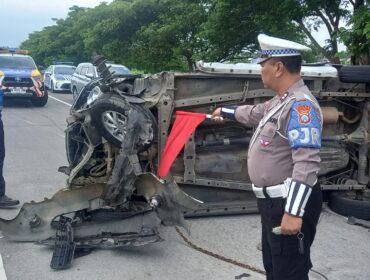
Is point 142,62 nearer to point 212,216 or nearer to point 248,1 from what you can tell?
point 248,1

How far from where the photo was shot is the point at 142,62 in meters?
24.0

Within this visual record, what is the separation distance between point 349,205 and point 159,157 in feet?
7.45

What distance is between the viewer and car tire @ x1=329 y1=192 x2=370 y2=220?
5.71 m

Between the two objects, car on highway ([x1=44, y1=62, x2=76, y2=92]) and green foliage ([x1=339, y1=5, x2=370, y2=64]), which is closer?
green foliage ([x1=339, y1=5, x2=370, y2=64])

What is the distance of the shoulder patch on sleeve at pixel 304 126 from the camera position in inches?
106

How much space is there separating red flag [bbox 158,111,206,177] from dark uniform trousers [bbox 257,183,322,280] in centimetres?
232

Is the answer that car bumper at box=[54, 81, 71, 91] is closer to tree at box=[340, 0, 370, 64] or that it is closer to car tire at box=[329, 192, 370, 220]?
tree at box=[340, 0, 370, 64]

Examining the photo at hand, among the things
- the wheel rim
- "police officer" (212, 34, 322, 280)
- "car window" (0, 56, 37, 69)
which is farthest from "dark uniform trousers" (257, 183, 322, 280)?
"car window" (0, 56, 37, 69)

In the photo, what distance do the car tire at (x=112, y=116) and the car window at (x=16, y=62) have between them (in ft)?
45.2

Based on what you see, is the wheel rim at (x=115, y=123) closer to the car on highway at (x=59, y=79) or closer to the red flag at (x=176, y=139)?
the red flag at (x=176, y=139)

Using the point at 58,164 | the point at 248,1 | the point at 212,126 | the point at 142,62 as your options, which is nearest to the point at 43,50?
the point at 142,62

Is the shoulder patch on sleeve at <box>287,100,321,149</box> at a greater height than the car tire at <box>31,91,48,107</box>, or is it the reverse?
the shoulder patch on sleeve at <box>287,100,321,149</box>

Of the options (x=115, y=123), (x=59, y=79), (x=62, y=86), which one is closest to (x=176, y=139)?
(x=115, y=123)

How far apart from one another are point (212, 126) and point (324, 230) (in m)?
1.67
